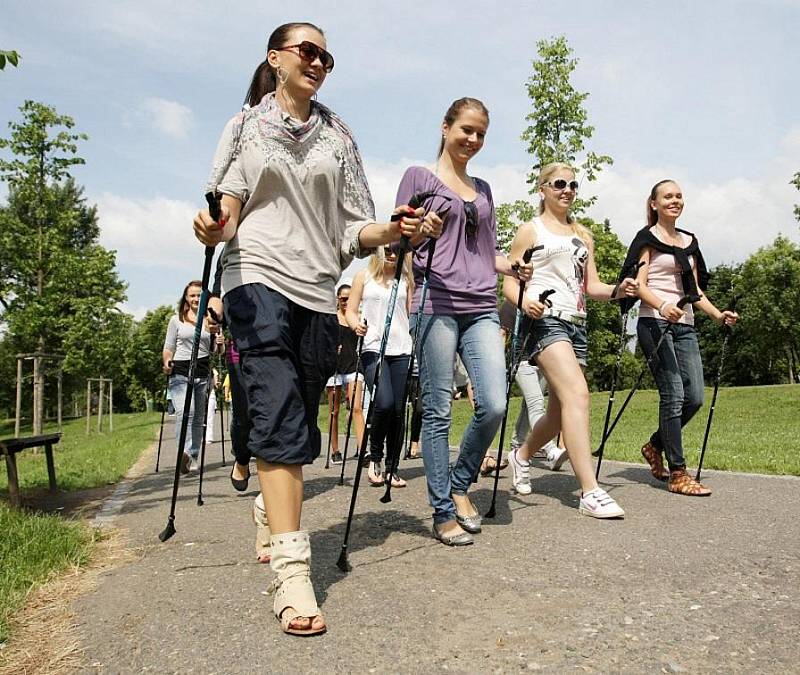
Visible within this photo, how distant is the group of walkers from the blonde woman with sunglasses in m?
0.01

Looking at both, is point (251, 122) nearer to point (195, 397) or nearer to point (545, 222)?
point (545, 222)

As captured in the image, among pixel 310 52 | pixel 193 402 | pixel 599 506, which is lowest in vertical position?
pixel 599 506

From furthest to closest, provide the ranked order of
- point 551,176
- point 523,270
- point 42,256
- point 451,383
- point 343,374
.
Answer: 1. point 42,256
2. point 343,374
3. point 551,176
4. point 523,270
5. point 451,383

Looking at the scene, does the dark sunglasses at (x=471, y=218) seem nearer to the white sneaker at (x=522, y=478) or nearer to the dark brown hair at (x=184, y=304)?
the white sneaker at (x=522, y=478)

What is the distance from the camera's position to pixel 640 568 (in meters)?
3.62

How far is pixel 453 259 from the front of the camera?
185 inches

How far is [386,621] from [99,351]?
2075 centimetres

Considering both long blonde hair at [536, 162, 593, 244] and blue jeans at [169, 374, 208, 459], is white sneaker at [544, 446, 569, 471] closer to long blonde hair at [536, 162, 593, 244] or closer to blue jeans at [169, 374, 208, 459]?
long blonde hair at [536, 162, 593, 244]

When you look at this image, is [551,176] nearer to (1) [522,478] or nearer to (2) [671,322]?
(2) [671,322]

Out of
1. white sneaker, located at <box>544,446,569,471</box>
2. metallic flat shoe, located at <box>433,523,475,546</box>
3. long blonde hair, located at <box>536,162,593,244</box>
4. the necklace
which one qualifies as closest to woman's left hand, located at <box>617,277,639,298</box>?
long blonde hair, located at <box>536,162,593,244</box>

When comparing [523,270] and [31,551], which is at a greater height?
[523,270]

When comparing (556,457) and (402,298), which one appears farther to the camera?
(402,298)

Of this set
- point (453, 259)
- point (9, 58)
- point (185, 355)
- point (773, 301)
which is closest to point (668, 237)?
point (453, 259)

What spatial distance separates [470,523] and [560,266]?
2095 mm
